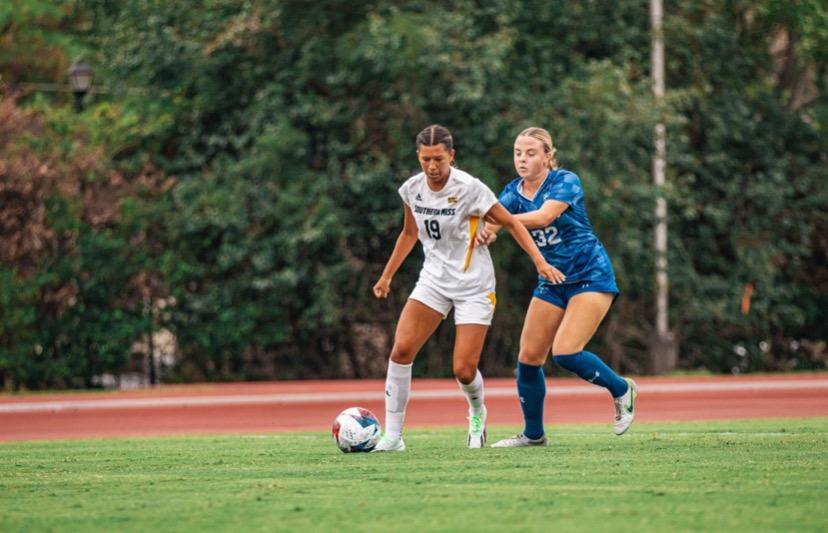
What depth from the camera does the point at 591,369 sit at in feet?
35.5

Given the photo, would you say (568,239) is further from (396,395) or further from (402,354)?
(396,395)

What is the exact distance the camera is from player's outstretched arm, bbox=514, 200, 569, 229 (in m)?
10.4

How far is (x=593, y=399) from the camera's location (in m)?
20.9

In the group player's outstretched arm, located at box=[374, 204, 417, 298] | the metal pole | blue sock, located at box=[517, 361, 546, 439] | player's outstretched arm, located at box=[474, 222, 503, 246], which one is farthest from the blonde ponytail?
the metal pole

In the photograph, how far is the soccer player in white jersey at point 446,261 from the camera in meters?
10.2

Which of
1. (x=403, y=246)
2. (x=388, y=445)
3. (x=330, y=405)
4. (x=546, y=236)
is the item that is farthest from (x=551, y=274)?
(x=330, y=405)

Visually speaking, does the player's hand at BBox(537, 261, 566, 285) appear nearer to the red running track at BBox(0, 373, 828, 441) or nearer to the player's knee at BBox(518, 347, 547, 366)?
the player's knee at BBox(518, 347, 547, 366)

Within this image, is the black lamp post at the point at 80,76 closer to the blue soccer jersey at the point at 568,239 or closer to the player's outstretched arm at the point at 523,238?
the blue soccer jersey at the point at 568,239

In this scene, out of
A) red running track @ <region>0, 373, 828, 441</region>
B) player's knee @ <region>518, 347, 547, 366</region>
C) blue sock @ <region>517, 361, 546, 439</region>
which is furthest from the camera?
red running track @ <region>0, 373, 828, 441</region>

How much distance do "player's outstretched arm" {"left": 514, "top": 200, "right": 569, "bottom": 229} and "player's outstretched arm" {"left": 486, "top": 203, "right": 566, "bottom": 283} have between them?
0.36ft

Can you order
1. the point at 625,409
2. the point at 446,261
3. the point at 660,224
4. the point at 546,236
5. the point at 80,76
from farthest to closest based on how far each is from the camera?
the point at 660,224 → the point at 80,76 → the point at 625,409 → the point at 546,236 → the point at 446,261

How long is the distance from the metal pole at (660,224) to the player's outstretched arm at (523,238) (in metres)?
15.7

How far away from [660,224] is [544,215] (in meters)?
16.5

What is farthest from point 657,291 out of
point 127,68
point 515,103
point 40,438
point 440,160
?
point 440,160
